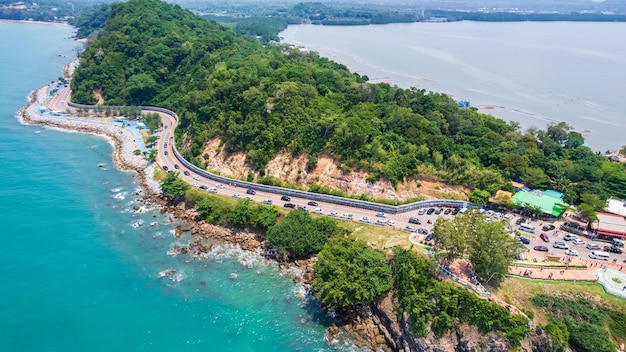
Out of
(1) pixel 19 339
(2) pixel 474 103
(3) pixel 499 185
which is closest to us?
(1) pixel 19 339

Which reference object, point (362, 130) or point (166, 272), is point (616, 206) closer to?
point (362, 130)

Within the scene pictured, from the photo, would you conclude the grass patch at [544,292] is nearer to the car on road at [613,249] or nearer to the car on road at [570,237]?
the car on road at [613,249]

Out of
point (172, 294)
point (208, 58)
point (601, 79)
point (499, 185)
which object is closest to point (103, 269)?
point (172, 294)

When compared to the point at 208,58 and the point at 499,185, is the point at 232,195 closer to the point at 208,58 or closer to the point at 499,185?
the point at 499,185

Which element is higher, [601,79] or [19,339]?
[601,79]

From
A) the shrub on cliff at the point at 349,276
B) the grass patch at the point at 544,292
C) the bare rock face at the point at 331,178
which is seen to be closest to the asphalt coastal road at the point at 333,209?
the bare rock face at the point at 331,178

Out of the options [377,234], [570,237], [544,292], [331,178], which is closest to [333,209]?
[331,178]
